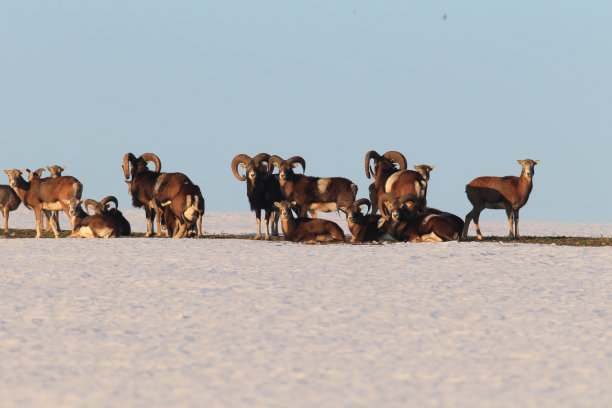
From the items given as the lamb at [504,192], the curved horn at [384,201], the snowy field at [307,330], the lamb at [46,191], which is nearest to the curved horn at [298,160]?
the curved horn at [384,201]

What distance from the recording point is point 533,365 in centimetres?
884

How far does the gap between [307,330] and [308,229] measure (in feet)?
34.9

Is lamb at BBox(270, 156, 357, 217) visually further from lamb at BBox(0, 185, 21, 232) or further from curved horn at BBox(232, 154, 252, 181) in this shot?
lamb at BBox(0, 185, 21, 232)

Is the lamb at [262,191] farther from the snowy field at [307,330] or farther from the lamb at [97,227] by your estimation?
the snowy field at [307,330]

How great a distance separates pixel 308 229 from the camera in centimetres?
2091

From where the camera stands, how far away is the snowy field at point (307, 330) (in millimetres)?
7867

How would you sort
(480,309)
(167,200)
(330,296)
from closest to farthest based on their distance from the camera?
(480,309)
(330,296)
(167,200)

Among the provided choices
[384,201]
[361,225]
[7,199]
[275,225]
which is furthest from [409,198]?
[7,199]

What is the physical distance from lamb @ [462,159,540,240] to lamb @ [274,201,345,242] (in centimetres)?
495

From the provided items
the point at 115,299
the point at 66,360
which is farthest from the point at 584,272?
the point at 66,360

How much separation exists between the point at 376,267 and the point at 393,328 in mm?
5003

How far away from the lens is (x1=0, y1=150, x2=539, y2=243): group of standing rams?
21.1 m

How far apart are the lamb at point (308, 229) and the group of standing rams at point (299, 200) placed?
25 millimetres

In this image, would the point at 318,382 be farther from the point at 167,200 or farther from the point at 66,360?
the point at 167,200
